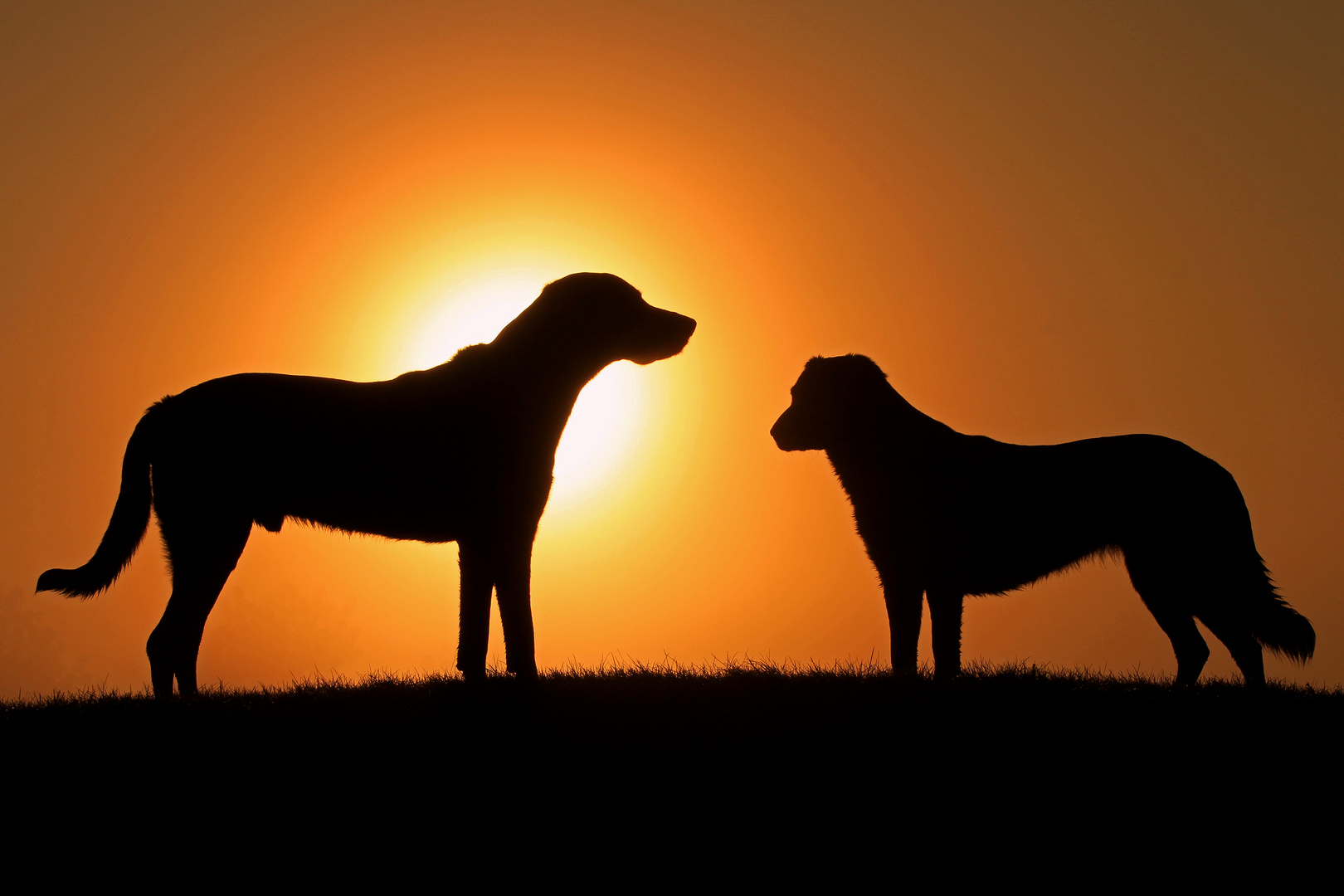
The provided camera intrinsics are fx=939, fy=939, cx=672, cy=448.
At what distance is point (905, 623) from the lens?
7.41 metres

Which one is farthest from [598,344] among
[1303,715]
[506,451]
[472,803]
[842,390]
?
[1303,715]

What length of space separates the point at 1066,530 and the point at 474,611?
189 inches

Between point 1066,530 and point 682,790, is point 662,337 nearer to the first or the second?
point 1066,530

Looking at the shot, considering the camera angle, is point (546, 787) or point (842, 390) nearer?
point (546, 787)

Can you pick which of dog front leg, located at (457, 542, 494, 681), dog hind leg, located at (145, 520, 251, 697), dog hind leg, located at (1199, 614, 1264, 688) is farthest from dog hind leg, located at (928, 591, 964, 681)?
dog hind leg, located at (145, 520, 251, 697)

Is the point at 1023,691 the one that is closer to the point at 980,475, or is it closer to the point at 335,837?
the point at 980,475

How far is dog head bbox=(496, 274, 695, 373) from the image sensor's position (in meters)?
6.79

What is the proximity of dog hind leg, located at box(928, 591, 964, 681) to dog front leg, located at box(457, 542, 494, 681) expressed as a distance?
3305 mm

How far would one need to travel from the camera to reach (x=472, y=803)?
4.00 m

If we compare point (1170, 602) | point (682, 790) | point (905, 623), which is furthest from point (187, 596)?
point (1170, 602)

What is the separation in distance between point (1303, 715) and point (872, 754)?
2941mm

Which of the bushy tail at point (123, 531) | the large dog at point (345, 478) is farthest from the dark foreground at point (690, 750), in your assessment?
the bushy tail at point (123, 531)

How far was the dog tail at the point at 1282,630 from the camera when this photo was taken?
7.54 metres

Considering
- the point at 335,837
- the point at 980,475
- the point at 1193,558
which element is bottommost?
the point at 335,837
